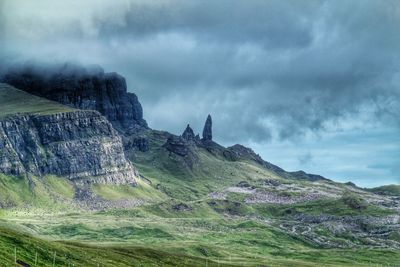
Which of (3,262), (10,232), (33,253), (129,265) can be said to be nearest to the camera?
(3,262)

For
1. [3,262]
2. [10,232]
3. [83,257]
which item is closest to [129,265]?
[83,257]

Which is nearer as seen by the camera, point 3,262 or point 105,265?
point 3,262

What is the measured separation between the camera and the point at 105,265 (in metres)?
176

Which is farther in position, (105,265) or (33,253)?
(105,265)

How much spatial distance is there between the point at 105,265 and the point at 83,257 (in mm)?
10481

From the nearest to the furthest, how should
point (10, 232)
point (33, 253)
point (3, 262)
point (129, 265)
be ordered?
point (3, 262) → point (33, 253) → point (10, 232) → point (129, 265)

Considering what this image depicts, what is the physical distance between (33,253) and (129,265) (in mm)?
44510

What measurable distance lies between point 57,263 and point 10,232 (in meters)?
22.1

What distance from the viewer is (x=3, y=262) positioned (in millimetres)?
129750

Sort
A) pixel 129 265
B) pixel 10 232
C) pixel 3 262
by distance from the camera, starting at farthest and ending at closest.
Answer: pixel 129 265
pixel 10 232
pixel 3 262

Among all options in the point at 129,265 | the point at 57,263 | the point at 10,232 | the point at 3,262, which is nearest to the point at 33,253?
the point at 57,263

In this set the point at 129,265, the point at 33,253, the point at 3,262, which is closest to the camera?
the point at 3,262

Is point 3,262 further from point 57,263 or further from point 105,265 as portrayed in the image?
point 105,265

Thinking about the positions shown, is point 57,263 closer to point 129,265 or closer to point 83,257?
point 83,257
